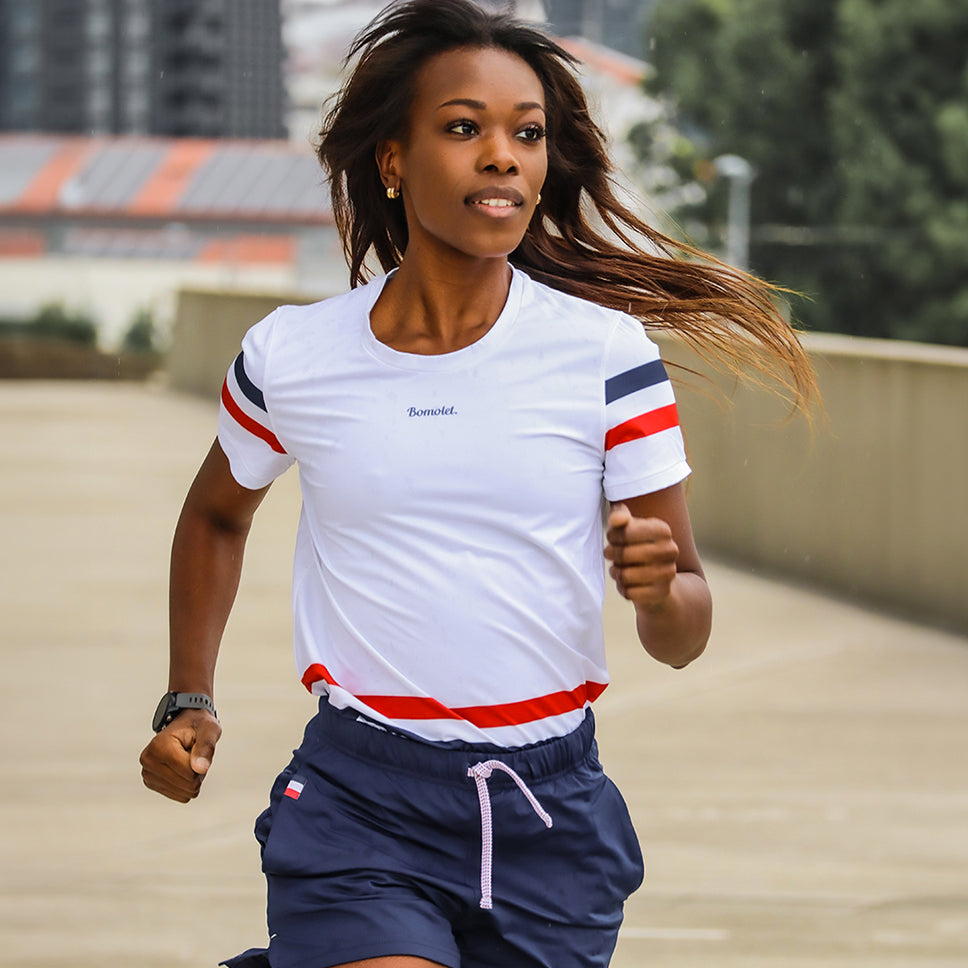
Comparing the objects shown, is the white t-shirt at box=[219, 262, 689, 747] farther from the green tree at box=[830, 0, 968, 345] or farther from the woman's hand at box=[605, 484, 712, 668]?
the green tree at box=[830, 0, 968, 345]

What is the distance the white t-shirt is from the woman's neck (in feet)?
0.13

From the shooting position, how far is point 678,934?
14.2 ft

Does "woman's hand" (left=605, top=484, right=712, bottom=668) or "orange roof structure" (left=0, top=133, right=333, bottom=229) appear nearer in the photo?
"woman's hand" (left=605, top=484, right=712, bottom=668)

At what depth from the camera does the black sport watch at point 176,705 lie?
96.1 inches

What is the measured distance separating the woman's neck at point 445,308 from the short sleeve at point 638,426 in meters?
0.16

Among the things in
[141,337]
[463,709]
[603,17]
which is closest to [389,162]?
[463,709]

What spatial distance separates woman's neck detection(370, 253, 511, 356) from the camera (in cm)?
227

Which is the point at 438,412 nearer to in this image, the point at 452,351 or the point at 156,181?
the point at 452,351

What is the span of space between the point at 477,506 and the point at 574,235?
57cm

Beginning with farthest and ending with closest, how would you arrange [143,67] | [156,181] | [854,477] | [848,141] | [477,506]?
[848,141] < [156,181] < [143,67] < [854,477] < [477,506]

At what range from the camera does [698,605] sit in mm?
2182

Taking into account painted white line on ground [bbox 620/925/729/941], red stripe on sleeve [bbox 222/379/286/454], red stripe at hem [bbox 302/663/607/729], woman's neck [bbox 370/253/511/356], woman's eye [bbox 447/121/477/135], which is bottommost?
painted white line on ground [bbox 620/925/729/941]

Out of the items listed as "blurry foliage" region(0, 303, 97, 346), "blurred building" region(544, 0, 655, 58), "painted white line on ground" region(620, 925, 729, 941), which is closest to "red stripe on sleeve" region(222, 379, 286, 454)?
"painted white line on ground" region(620, 925, 729, 941)

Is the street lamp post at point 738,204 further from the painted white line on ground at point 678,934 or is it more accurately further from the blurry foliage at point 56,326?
the painted white line on ground at point 678,934
